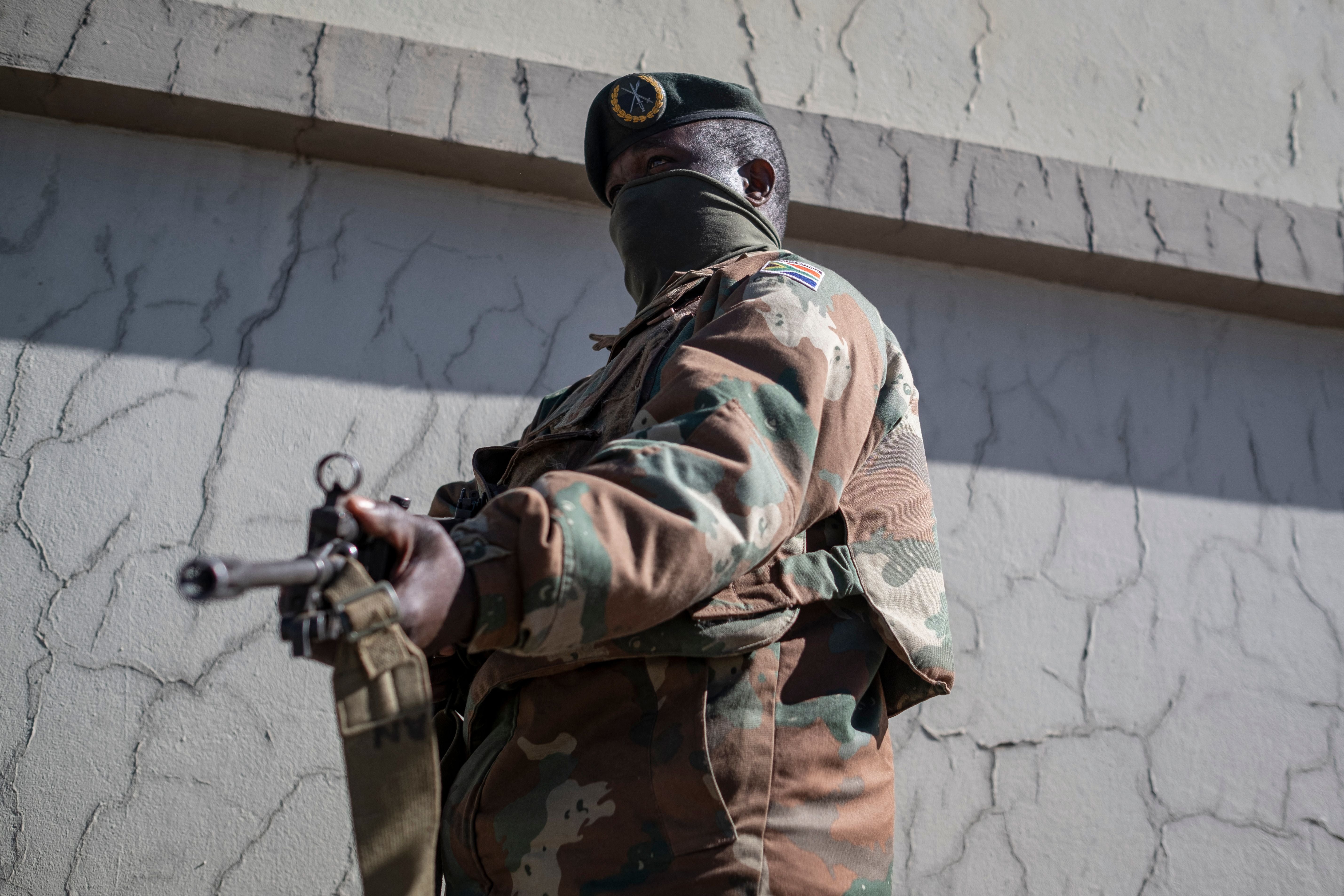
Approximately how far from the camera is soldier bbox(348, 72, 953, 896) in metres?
0.80

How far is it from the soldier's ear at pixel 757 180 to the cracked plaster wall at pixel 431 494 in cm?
73

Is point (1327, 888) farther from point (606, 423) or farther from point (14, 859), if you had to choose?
point (14, 859)

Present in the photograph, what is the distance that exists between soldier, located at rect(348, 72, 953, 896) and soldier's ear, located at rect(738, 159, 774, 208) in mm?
327

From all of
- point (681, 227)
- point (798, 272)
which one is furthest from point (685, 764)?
point (681, 227)

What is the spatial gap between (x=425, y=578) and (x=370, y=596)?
0.16 feet

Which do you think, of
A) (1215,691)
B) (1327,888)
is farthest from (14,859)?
(1327,888)

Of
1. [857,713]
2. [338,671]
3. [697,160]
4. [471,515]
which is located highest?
[697,160]

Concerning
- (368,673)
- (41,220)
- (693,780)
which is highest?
(41,220)

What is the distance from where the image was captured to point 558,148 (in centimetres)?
216

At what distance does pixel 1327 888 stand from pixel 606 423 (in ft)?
6.63

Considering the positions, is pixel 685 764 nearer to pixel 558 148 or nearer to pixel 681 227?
pixel 681 227

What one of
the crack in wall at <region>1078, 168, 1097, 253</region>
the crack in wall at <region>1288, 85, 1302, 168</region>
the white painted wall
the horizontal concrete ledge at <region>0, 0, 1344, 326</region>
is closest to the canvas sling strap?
the horizontal concrete ledge at <region>0, 0, 1344, 326</region>

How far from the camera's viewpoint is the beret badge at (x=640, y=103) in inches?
61.9

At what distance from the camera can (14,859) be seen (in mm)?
1738
